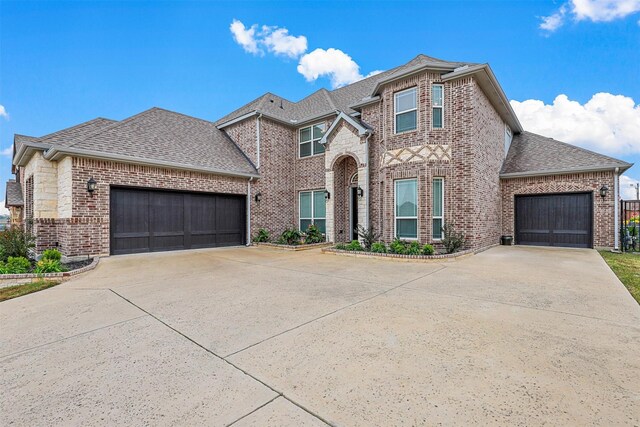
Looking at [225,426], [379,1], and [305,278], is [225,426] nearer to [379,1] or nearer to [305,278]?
[305,278]

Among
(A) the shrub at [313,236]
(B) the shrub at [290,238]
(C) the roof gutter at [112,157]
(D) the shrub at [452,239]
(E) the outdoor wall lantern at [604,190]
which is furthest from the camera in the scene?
(A) the shrub at [313,236]

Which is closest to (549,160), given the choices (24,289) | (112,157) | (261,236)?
(261,236)

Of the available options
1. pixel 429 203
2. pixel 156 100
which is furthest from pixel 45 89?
pixel 429 203

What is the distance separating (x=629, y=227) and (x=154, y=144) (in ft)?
62.9

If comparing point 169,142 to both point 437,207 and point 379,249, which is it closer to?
point 379,249

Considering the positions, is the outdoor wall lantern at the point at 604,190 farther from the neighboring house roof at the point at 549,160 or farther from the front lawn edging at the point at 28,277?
the front lawn edging at the point at 28,277

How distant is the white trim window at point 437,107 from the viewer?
954cm

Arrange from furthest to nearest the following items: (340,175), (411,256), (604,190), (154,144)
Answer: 1. (340,175)
2. (154,144)
3. (604,190)
4. (411,256)

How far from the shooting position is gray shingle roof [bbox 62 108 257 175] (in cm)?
936

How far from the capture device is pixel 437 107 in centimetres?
955

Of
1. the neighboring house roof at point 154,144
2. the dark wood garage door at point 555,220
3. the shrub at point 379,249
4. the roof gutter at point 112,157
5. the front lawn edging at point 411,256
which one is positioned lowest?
the front lawn edging at point 411,256

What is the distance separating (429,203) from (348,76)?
725 inches

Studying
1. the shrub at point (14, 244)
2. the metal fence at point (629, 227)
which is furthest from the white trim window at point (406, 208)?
the shrub at point (14, 244)

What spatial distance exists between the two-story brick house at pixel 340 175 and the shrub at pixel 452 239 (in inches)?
12.6
